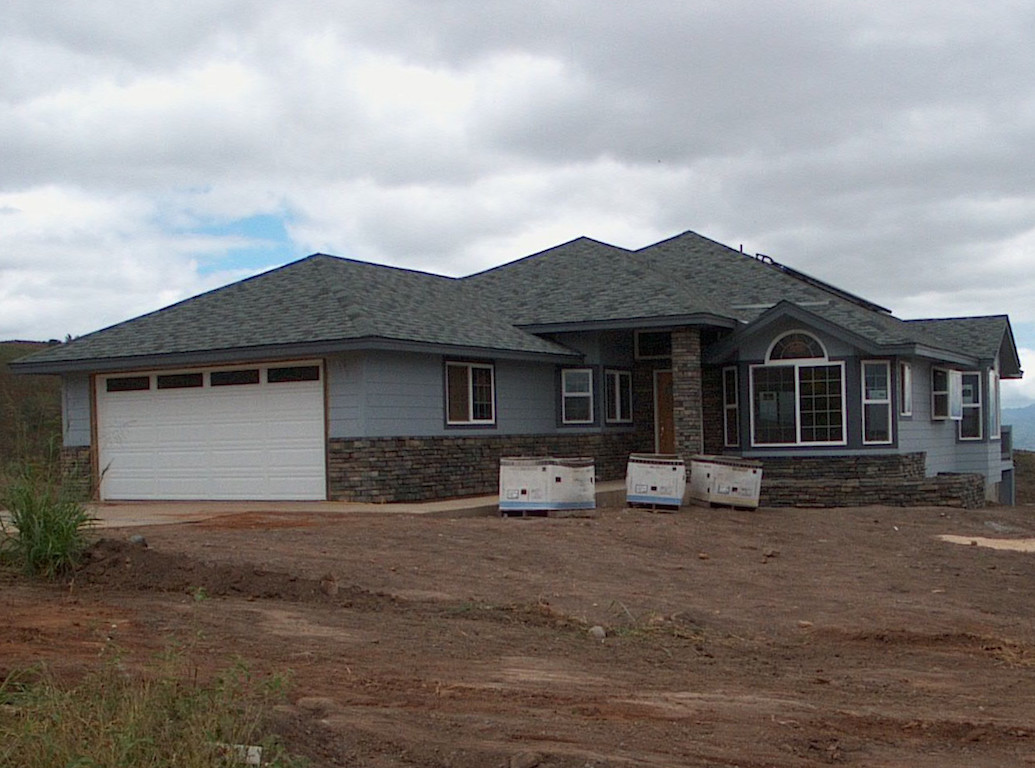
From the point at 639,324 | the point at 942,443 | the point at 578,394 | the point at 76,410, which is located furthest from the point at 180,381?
the point at 942,443

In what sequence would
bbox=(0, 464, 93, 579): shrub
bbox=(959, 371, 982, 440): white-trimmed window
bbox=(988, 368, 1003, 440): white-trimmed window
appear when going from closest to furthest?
bbox=(0, 464, 93, 579): shrub
bbox=(959, 371, 982, 440): white-trimmed window
bbox=(988, 368, 1003, 440): white-trimmed window

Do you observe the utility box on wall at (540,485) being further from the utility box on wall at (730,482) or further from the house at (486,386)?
the utility box on wall at (730,482)

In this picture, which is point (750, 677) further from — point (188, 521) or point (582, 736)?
point (188, 521)

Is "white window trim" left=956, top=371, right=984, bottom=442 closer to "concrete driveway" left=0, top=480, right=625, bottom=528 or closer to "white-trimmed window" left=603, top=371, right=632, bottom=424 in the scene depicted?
"white-trimmed window" left=603, top=371, right=632, bottom=424

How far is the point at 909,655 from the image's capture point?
9914mm

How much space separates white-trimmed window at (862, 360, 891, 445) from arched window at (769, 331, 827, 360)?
3.28 ft

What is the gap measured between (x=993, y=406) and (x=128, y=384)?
21610 millimetres

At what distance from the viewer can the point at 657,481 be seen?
19812 mm

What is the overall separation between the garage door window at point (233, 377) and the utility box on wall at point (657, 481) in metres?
6.96

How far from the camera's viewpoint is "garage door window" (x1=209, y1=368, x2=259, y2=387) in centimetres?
2161

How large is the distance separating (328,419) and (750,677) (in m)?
12.9

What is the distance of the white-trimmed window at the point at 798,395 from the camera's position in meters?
24.3

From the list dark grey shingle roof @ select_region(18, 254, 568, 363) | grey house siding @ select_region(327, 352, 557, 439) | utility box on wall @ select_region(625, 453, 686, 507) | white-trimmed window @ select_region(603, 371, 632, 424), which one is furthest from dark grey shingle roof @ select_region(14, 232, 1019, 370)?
utility box on wall @ select_region(625, 453, 686, 507)

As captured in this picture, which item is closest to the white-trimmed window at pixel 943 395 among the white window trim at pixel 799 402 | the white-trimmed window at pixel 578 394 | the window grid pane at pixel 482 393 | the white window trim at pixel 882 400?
the white window trim at pixel 882 400
